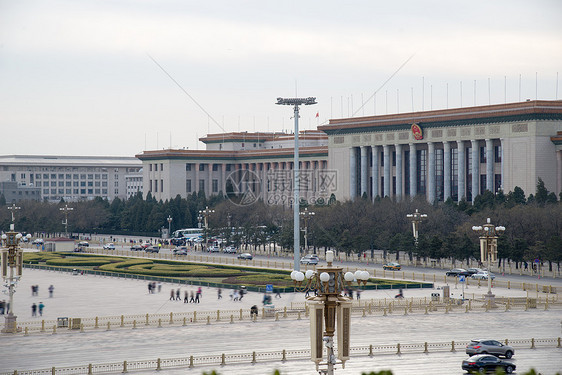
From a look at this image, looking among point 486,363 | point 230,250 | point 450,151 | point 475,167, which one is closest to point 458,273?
point 230,250

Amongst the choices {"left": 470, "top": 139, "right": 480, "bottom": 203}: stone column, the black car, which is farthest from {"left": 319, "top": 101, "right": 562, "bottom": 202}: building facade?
the black car

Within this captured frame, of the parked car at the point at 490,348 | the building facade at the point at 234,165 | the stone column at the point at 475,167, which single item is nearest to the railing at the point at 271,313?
the parked car at the point at 490,348

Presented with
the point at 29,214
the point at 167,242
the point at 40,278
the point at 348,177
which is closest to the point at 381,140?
the point at 348,177

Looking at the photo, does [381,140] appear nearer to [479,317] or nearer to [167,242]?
[167,242]

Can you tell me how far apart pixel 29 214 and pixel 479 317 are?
8415 cm

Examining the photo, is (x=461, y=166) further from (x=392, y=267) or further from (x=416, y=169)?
(x=392, y=267)

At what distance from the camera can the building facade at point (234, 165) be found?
137500mm

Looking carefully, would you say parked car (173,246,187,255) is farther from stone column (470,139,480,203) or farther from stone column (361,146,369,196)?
stone column (361,146,369,196)

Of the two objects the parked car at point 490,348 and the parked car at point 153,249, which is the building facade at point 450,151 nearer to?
the parked car at point 153,249

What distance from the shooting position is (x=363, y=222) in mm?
79938

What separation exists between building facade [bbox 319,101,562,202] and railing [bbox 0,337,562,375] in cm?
5974

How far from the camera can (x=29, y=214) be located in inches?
4601

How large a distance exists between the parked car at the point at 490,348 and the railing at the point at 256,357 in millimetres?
561

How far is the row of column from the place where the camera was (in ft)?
328
